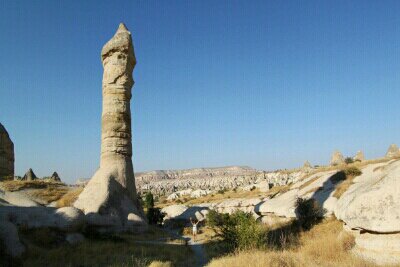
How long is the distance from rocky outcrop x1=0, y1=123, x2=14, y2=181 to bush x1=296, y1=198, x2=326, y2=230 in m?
19.4

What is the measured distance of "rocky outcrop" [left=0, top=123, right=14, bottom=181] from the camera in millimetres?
23828

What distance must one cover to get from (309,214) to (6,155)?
68.2 ft

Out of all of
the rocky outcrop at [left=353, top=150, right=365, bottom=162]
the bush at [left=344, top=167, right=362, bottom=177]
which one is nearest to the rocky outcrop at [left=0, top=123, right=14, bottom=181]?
the bush at [left=344, top=167, right=362, bottom=177]

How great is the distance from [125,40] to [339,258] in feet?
51.6

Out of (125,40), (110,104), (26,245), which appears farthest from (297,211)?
(125,40)

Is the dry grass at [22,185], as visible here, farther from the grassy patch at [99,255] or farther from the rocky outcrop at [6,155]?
the grassy patch at [99,255]

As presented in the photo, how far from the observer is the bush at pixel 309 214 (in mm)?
13232

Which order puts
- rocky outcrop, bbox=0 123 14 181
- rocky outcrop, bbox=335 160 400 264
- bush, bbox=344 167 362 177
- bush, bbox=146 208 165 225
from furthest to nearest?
bush, bbox=146 208 165 225 → rocky outcrop, bbox=0 123 14 181 → bush, bbox=344 167 362 177 → rocky outcrop, bbox=335 160 400 264

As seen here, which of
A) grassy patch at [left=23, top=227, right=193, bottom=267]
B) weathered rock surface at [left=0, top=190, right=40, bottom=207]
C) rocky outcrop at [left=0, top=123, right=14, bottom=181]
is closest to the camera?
grassy patch at [left=23, top=227, right=193, bottom=267]

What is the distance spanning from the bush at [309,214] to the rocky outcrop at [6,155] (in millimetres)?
19432

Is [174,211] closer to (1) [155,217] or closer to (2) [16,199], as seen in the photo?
(1) [155,217]

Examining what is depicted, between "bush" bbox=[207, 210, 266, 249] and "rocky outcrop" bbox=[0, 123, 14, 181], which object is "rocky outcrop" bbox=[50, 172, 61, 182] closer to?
"rocky outcrop" bbox=[0, 123, 14, 181]

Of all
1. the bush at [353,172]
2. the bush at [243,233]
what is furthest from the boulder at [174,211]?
the bush at [243,233]

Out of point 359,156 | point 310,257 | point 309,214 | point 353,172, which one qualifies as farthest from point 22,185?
point 359,156
